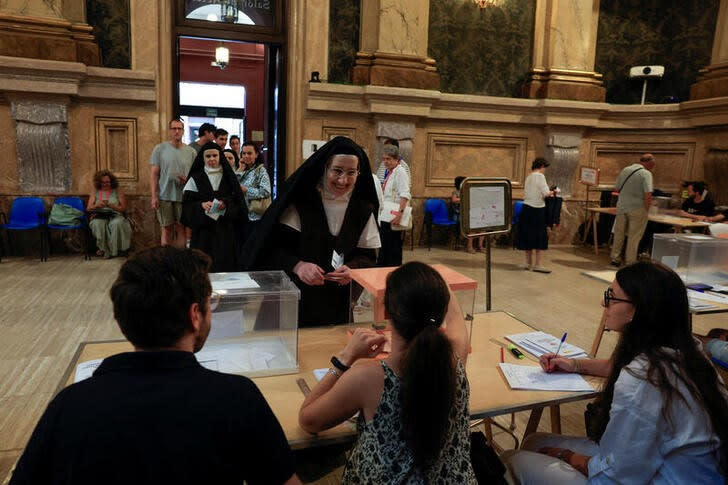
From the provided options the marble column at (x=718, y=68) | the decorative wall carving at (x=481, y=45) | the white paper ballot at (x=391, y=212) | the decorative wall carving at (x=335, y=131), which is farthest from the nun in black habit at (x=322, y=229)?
the marble column at (x=718, y=68)

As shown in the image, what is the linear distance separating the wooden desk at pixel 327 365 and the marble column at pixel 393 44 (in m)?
6.49

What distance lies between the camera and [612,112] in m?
9.70

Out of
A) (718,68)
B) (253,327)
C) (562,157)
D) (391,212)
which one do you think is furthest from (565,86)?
(253,327)

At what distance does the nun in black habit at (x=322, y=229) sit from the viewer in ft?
8.79

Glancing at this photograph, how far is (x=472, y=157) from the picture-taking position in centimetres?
943

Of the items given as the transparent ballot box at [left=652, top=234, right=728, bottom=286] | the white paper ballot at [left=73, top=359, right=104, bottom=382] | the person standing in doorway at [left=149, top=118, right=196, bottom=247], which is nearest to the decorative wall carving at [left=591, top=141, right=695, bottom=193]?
the transparent ballot box at [left=652, top=234, right=728, bottom=286]

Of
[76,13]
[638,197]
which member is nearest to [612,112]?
[638,197]

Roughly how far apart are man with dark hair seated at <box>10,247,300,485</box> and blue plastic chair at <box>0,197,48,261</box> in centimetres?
677

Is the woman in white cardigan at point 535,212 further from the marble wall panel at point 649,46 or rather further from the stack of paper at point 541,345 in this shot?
the stack of paper at point 541,345

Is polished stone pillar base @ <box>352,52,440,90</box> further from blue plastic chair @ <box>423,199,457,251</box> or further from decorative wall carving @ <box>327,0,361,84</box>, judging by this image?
blue plastic chair @ <box>423,199,457,251</box>

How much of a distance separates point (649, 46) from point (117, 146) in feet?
29.9

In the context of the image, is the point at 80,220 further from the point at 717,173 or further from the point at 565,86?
the point at 717,173

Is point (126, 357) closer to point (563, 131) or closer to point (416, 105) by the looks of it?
point (416, 105)

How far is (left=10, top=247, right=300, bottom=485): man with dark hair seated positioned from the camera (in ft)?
3.32
